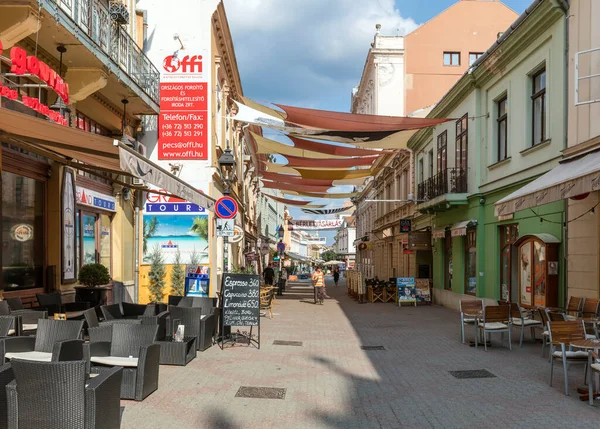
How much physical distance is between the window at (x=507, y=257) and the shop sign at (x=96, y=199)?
10.8 m

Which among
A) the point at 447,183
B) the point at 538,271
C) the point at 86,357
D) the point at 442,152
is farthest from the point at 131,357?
the point at 442,152

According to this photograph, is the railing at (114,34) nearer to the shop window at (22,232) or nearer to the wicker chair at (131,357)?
the shop window at (22,232)

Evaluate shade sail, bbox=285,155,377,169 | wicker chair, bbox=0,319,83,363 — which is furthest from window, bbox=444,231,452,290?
wicker chair, bbox=0,319,83,363

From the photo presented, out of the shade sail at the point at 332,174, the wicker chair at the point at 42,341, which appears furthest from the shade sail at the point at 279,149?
the wicker chair at the point at 42,341

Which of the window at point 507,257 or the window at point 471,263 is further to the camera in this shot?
the window at point 471,263

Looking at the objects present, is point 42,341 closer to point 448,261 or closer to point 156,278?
point 156,278

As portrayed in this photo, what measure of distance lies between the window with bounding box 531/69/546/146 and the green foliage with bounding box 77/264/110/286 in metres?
10.4

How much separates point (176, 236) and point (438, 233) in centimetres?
1000

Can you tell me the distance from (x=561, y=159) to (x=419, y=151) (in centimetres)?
1506

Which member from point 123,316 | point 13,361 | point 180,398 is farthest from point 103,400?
Result: point 123,316

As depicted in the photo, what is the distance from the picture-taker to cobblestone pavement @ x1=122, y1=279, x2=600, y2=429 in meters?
6.05

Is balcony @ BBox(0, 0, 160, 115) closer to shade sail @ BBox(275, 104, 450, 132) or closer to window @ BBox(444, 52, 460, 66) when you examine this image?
shade sail @ BBox(275, 104, 450, 132)

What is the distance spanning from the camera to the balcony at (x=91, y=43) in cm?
900

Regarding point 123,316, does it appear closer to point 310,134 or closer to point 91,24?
point 91,24
